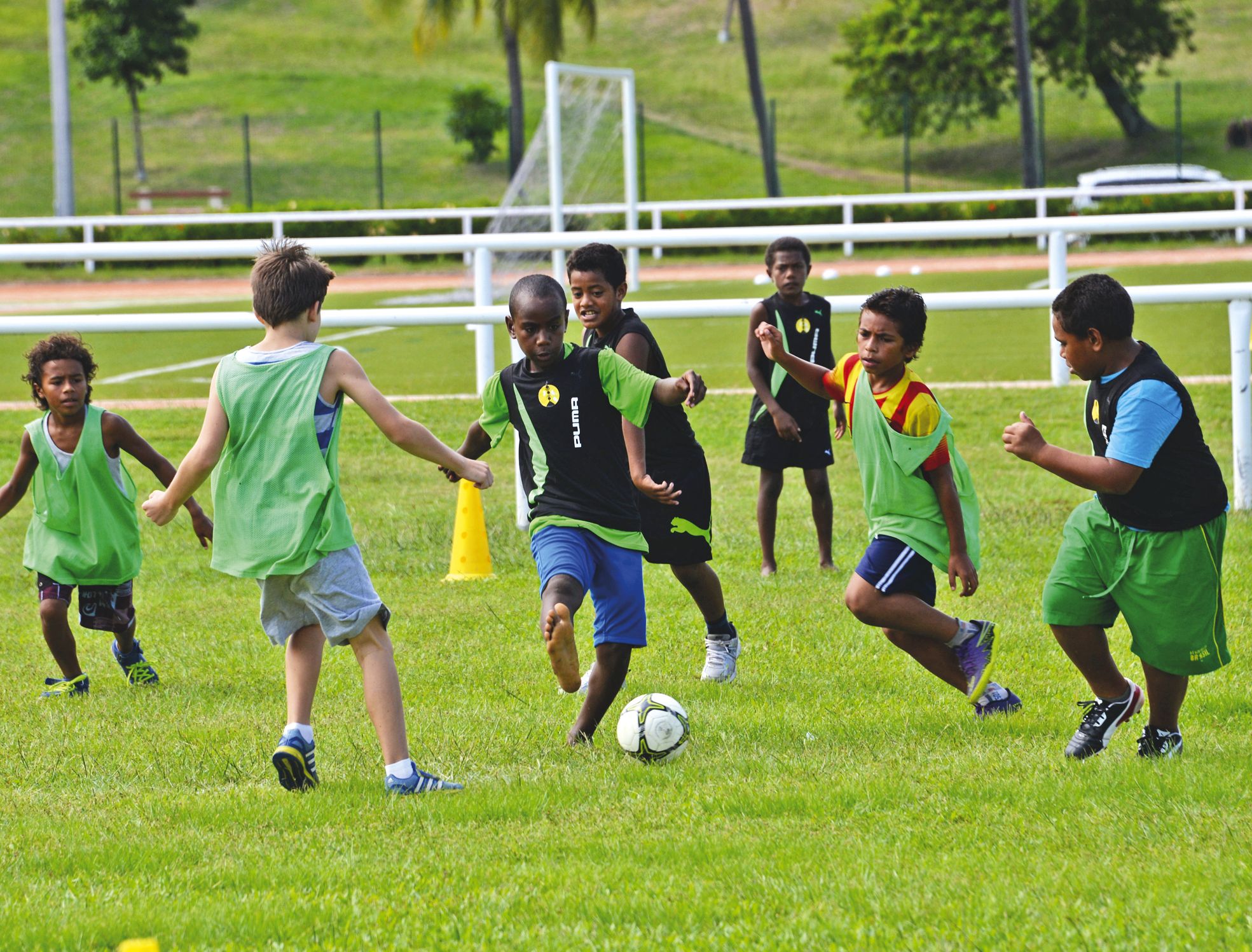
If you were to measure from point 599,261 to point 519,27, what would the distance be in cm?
3526

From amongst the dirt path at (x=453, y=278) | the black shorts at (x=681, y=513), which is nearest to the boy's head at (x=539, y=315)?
the black shorts at (x=681, y=513)

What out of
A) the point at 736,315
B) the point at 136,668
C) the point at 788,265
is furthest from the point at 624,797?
the point at 736,315

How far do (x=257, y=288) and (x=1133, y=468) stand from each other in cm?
253

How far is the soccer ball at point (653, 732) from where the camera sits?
185 inches

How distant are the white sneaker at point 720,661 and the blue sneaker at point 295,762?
180cm

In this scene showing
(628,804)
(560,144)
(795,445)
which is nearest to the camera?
(628,804)

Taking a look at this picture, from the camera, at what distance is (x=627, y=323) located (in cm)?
543

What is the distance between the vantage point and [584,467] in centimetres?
488

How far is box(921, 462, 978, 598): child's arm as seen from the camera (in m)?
4.88

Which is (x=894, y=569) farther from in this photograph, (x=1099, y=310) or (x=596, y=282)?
(x=596, y=282)

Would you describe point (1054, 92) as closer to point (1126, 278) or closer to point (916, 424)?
point (1126, 278)

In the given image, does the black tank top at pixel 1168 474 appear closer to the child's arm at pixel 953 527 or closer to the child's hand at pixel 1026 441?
the child's hand at pixel 1026 441

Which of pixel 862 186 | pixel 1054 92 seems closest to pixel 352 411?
pixel 862 186

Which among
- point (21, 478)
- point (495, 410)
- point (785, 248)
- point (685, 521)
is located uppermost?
point (785, 248)
